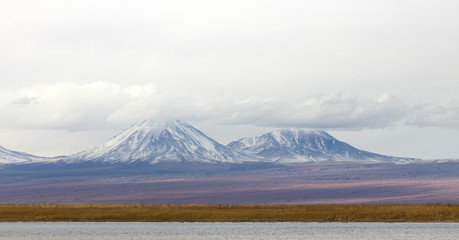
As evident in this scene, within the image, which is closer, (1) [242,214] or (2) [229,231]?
(2) [229,231]

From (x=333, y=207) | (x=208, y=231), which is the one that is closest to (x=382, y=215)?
(x=333, y=207)

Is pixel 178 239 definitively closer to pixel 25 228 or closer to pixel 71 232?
pixel 71 232

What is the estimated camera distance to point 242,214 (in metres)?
82.6

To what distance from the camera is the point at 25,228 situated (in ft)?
229

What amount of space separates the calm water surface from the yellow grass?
3.91 meters

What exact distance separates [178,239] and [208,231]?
7230 millimetres

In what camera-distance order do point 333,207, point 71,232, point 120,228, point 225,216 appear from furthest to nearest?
point 333,207
point 225,216
point 120,228
point 71,232

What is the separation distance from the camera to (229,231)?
6819 cm

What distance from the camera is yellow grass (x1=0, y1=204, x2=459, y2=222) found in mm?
79250

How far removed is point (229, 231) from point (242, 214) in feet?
47.6

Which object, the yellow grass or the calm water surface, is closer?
the calm water surface

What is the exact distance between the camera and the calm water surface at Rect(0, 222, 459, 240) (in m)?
62.2

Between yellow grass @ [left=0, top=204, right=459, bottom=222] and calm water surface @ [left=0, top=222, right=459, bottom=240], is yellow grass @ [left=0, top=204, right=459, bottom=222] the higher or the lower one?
the higher one

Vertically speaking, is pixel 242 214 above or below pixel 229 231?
above
